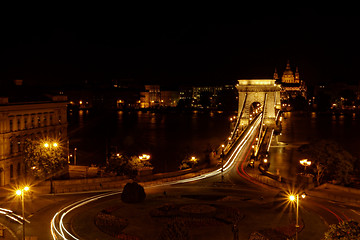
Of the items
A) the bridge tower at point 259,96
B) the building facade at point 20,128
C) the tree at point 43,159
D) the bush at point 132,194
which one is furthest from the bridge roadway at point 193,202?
the bridge tower at point 259,96

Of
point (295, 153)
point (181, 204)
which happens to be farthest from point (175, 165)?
point (181, 204)

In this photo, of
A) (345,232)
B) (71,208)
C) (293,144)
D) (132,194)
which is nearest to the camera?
(345,232)

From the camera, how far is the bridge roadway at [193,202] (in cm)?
2308

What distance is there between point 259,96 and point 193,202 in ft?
239

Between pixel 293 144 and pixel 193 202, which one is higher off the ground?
pixel 193 202

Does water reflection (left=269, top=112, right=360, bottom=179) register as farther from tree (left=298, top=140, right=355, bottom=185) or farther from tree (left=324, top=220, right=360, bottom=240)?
tree (left=324, top=220, right=360, bottom=240)

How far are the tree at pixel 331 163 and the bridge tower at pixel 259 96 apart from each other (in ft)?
173

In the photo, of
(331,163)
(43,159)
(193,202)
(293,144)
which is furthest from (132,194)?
(293,144)

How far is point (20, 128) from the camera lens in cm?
3778

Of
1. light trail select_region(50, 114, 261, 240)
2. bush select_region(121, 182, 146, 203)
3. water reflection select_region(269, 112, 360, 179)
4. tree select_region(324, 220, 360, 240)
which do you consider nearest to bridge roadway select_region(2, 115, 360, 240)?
light trail select_region(50, 114, 261, 240)

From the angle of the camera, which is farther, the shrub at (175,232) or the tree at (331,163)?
the tree at (331,163)

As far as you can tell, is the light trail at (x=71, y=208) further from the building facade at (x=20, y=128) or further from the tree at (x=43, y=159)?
the building facade at (x=20, y=128)

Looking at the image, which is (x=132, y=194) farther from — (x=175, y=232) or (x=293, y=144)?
(x=293, y=144)

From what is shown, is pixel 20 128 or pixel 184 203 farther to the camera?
pixel 20 128
